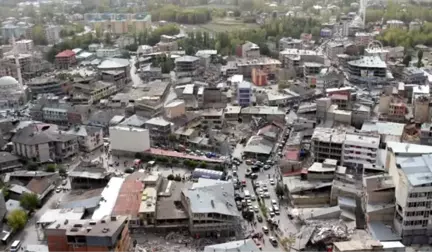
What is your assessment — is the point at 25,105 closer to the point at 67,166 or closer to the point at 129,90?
the point at 129,90

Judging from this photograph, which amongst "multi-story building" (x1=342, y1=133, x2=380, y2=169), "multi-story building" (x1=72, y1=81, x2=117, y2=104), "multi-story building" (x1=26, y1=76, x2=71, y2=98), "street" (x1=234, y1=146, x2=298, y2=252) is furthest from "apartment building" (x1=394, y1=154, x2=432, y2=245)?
"multi-story building" (x1=26, y1=76, x2=71, y2=98)

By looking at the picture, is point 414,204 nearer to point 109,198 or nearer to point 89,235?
point 89,235

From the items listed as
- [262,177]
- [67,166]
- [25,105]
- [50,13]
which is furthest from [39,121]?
[50,13]

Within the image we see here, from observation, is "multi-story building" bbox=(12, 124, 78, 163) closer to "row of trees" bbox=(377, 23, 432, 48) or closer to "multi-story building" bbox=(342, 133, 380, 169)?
"multi-story building" bbox=(342, 133, 380, 169)

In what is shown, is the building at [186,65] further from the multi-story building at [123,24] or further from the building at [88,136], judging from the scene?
the multi-story building at [123,24]

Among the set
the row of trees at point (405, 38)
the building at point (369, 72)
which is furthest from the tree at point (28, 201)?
the row of trees at point (405, 38)

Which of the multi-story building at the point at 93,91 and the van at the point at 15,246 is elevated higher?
the multi-story building at the point at 93,91
